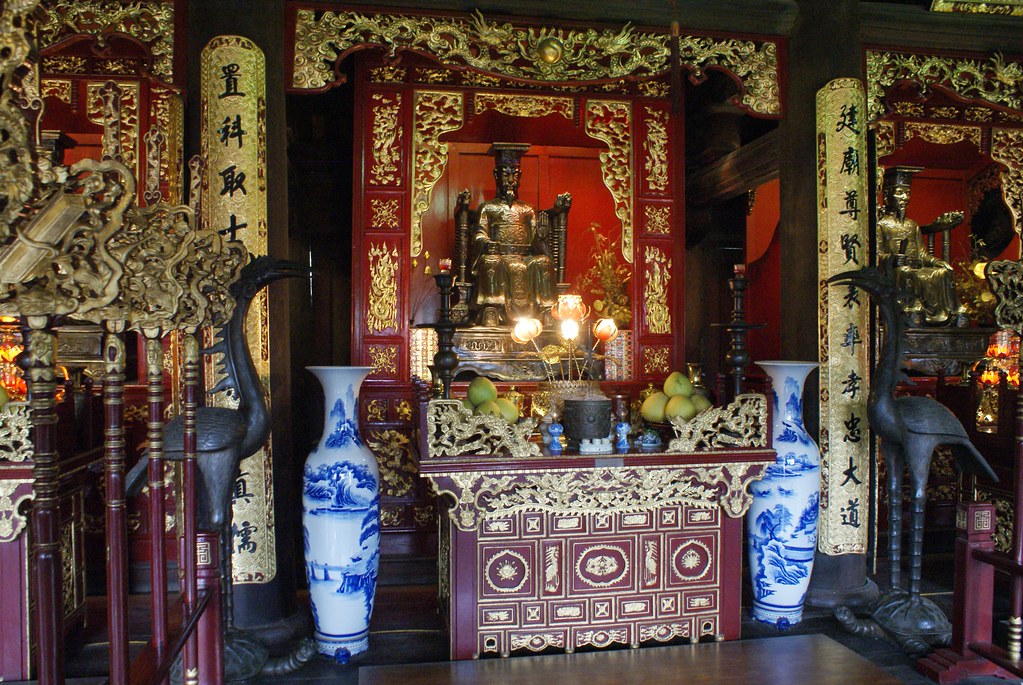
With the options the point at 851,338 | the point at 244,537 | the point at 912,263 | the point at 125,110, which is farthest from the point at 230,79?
the point at 912,263

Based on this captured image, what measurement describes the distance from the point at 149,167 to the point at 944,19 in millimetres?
4053

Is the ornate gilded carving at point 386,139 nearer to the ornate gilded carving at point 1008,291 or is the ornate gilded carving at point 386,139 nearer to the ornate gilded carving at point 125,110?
the ornate gilded carving at point 125,110

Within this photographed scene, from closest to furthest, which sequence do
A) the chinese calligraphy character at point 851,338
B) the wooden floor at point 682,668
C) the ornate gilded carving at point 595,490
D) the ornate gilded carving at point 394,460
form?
the wooden floor at point 682,668 → the ornate gilded carving at point 595,490 → the chinese calligraphy character at point 851,338 → the ornate gilded carving at point 394,460

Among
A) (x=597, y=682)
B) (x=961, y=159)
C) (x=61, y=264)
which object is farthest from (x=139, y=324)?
(x=961, y=159)

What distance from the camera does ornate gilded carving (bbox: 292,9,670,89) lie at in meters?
3.59

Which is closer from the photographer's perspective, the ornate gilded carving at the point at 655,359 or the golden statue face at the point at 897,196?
the ornate gilded carving at the point at 655,359

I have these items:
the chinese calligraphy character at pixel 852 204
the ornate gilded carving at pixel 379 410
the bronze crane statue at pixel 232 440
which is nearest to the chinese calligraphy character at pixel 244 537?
the bronze crane statue at pixel 232 440

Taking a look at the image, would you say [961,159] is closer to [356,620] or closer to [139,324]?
[356,620]

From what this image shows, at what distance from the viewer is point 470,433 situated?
9.45 feet

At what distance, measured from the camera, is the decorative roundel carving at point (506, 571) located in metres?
2.95

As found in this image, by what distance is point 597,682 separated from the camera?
7.94ft

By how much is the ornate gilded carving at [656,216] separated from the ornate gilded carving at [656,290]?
4.6 inches

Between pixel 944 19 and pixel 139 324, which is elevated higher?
pixel 944 19

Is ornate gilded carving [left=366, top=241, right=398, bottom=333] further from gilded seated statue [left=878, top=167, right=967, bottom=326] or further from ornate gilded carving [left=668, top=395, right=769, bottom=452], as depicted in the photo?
gilded seated statue [left=878, top=167, right=967, bottom=326]
